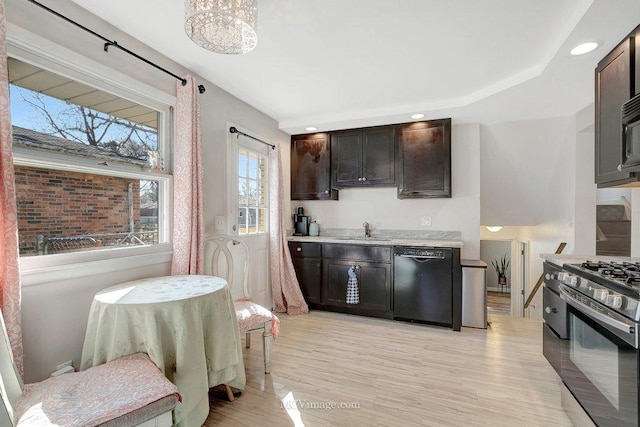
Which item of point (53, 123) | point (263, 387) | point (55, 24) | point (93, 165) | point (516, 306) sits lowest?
point (516, 306)

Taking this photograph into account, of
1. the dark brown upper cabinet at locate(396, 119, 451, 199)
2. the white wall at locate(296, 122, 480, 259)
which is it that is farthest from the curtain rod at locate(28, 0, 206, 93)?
the dark brown upper cabinet at locate(396, 119, 451, 199)

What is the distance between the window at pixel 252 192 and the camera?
326 centimetres

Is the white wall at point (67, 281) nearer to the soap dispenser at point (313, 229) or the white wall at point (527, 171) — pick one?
the soap dispenser at point (313, 229)

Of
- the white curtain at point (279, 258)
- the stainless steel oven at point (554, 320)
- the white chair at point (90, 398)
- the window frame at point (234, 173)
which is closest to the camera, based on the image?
the white chair at point (90, 398)

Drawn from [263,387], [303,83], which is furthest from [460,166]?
[263,387]

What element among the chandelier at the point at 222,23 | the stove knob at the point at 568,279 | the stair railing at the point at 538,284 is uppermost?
the chandelier at the point at 222,23

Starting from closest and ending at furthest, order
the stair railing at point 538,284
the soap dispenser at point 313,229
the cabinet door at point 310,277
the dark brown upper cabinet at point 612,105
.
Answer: the dark brown upper cabinet at point 612,105, the stair railing at point 538,284, the cabinet door at point 310,277, the soap dispenser at point 313,229

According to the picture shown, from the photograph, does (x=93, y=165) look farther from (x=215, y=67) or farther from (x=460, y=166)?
(x=460, y=166)

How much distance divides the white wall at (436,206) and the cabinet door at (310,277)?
0.68 metres

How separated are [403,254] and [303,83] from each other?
2.11 meters

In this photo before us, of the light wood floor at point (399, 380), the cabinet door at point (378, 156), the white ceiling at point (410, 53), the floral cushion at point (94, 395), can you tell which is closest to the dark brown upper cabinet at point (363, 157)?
the cabinet door at point (378, 156)

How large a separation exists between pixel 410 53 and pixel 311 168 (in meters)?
2.08

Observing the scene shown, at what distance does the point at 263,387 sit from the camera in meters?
2.08

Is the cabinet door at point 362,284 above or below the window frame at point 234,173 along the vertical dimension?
below
